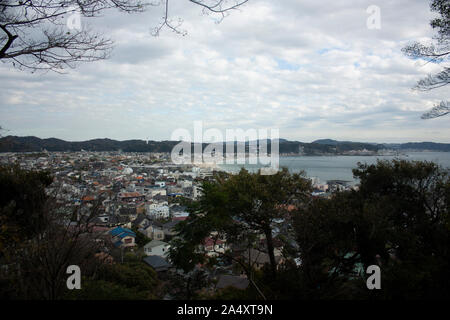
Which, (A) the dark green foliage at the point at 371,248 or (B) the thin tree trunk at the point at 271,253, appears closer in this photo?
(A) the dark green foliage at the point at 371,248

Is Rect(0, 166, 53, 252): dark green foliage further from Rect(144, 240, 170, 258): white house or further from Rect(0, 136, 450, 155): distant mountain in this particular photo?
Rect(144, 240, 170, 258): white house

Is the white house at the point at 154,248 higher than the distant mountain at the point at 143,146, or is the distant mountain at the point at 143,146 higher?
the distant mountain at the point at 143,146

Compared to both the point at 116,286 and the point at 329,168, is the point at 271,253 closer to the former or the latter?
the point at 116,286

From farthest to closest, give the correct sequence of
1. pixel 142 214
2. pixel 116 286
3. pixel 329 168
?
pixel 329 168 → pixel 142 214 → pixel 116 286

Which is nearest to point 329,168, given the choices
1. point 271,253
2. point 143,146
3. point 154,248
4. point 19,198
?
point 154,248

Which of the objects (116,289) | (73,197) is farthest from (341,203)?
(73,197)

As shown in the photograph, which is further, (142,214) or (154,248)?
(142,214)

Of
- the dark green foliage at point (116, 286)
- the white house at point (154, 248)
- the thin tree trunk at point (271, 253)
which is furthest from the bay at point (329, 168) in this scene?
the white house at point (154, 248)

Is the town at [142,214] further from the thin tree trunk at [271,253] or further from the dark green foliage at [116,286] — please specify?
the dark green foliage at [116,286]

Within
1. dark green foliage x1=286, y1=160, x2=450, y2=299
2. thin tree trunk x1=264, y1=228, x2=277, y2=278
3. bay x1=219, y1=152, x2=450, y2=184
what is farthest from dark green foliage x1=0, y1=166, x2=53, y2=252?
dark green foliage x1=286, y1=160, x2=450, y2=299
